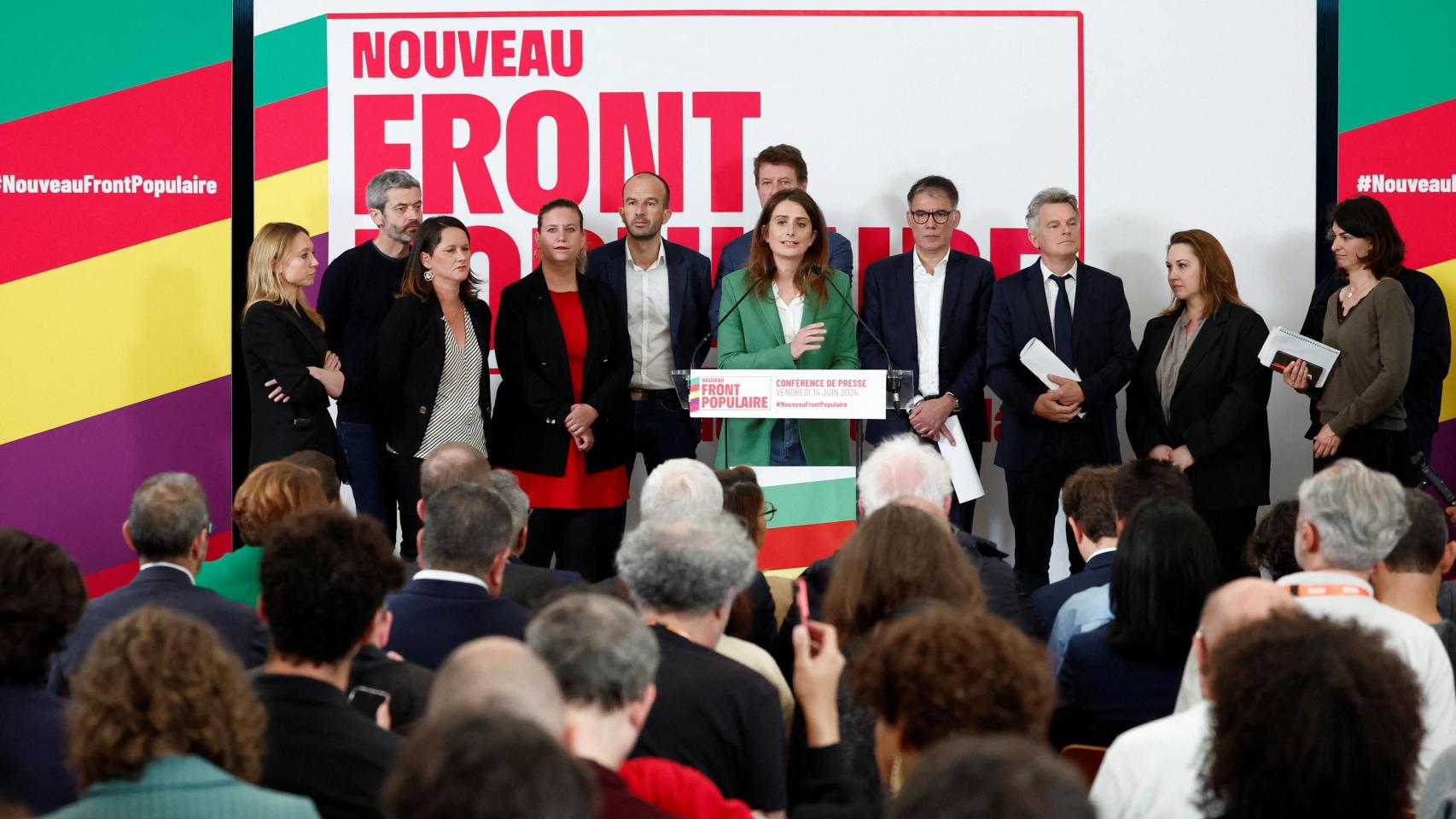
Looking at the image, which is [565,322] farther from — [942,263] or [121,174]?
[121,174]

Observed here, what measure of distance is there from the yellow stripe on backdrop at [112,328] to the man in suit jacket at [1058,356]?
11.3ft

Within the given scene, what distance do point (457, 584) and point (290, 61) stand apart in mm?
4500

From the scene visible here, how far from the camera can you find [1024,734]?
1.95 meters

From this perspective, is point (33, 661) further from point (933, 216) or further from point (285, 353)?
point (933, 216)

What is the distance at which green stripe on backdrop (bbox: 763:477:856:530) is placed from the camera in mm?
5418

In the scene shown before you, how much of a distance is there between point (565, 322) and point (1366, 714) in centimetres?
479

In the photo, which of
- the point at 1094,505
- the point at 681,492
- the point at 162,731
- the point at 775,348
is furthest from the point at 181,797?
the point at 775,348

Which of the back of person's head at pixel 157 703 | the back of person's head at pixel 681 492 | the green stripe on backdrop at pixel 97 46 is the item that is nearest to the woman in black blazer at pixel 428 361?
the green stripe on backdrop at pixel 97 46

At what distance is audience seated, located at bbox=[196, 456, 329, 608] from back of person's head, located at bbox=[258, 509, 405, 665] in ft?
4.30

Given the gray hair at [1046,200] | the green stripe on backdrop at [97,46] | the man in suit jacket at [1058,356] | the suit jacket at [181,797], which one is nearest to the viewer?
the suit jacket at [181,797]

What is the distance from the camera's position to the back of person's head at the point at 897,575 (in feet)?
9.62

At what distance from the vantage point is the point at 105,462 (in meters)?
7.08

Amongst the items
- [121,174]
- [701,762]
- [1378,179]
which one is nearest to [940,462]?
[701,762]

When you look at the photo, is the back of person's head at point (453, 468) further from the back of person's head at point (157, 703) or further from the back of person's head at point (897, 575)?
the back of person's head at point (157, 703)
